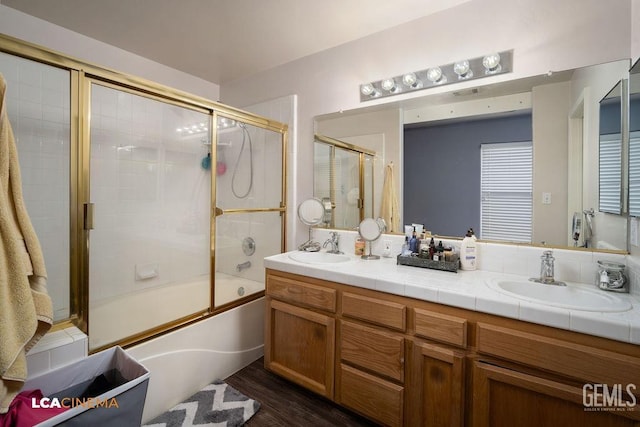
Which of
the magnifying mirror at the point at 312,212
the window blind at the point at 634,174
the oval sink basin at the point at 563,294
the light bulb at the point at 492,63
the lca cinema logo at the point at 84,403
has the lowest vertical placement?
the lca cinema logo at the point at 84,403

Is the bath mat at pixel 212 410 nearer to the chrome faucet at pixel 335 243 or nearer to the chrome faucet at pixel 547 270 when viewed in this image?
the chrome faucet at pixel 335 243

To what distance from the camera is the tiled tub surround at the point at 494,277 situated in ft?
3.28

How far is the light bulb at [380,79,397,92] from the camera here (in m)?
1.95

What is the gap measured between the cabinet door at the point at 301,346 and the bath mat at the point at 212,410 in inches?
10.3

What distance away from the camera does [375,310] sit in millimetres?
1446

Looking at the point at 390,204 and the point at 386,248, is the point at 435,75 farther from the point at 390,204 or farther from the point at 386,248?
the point at 386,248

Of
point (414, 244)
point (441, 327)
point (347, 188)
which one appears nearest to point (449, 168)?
point (414, 244)

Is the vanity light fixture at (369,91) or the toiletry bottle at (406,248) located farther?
the vanity light fixture at (369,91)

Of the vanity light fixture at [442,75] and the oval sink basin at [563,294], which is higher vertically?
the vanity light fixture at [442,75]

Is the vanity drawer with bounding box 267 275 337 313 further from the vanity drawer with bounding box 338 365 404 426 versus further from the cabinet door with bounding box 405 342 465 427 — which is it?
the cabinet door with bounding box 405 342 465 427

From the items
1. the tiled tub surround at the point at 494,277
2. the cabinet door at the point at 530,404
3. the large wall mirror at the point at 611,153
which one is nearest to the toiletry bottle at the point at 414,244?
the tiled tub surround at the point at 494,277

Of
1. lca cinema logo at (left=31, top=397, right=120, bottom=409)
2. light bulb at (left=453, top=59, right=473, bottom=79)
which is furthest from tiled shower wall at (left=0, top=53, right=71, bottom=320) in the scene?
light bulb at (left=453, top=59, right=473, bottom=79)

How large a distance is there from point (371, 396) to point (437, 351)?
46 centimetres

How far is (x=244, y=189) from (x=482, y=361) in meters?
2.09
